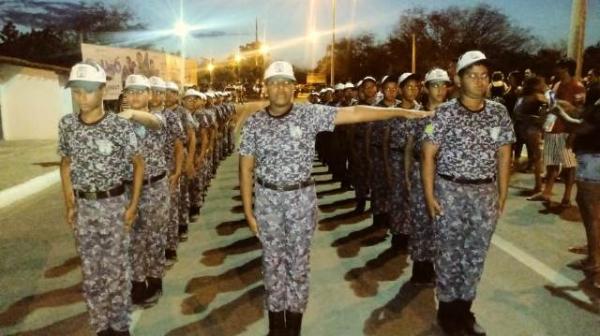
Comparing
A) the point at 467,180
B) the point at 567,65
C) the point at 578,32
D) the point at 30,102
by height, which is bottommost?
the point at 467,180

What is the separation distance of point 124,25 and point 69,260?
4456cm

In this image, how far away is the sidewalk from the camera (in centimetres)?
1181

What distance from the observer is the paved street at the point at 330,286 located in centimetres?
453

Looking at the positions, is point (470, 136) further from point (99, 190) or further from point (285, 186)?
point (99, 190)

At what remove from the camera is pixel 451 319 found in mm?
4340

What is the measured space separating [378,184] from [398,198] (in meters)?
0.96

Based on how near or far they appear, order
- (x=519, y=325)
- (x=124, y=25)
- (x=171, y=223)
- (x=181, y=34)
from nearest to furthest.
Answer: (x=519, y=325) < (x=171, y=223) < (x=181, y=34) < (x=124, y=25)

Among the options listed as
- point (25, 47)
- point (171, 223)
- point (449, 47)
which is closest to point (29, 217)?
point (171, 223)

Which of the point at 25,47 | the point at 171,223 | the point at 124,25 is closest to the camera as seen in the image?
the point at 171,223

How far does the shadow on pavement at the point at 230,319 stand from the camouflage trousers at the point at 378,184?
2726 millimetres

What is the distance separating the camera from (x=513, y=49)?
53188mm

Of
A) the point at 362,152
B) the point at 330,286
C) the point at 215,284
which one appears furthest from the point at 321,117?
the point at 362,152

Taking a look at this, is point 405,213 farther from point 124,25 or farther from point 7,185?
point 124,25

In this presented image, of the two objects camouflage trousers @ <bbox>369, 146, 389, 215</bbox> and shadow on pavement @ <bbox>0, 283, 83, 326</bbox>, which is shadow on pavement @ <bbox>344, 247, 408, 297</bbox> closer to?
camouflage trousers @ <bbox>369, 146, 389, 215</bbox>
